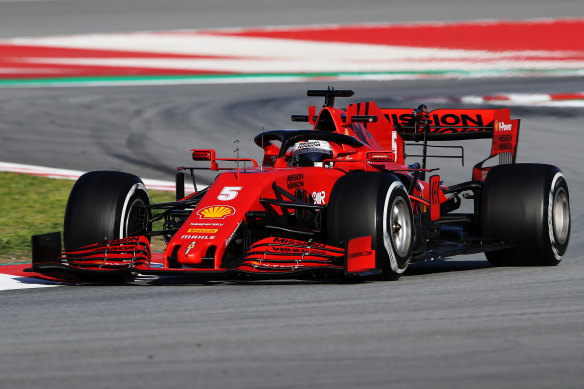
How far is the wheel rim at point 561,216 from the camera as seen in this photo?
977 cm

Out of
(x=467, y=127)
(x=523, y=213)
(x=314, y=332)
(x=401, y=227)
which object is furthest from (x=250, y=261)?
(x=467, y=127)

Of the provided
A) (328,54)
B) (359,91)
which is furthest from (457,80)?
(328,54)

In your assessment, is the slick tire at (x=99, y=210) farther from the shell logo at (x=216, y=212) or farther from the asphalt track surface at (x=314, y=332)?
the shell logo at (x=216, y=212)

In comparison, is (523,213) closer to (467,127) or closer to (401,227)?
(401,227)

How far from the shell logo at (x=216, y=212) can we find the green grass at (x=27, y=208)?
2.76m

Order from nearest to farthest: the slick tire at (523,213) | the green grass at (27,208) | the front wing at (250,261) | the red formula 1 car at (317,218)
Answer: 1. the front wing at (250,261)
2. the red formula 1 car at (317,218)
3. the slick tire at (523,213)
4. the green grass at (27,208)

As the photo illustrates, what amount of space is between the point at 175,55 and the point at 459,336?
24370 millimetres

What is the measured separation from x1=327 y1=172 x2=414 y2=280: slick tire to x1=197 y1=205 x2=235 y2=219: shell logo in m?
0.73

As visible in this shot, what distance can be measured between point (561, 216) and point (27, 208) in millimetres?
6611

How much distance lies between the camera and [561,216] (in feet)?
32.5

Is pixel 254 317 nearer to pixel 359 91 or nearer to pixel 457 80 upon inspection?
pixel 359 91

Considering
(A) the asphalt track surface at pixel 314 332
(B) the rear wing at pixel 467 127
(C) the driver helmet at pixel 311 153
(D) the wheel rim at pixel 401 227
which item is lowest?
(A) the asphalt track surface at pixel 314 332

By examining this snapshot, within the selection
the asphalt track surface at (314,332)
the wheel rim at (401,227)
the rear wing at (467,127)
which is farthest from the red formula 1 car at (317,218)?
the rear wing at (467,127)

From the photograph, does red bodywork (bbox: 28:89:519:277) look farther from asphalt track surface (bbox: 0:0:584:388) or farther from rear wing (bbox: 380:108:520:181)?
rear wing (bbox: 380:108:520:181)
